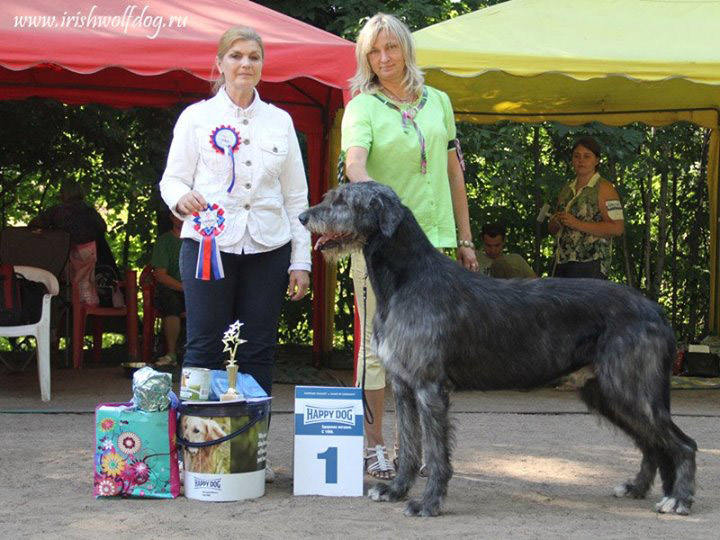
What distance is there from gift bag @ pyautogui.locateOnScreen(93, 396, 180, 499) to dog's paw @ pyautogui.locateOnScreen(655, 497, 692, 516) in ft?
6.34

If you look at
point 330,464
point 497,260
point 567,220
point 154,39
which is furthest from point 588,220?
point 330,464

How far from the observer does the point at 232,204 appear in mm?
4605

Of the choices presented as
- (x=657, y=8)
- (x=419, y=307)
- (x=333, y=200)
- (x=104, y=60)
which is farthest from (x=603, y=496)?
(x=657, y=8)

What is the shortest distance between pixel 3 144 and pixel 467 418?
555 centimetres

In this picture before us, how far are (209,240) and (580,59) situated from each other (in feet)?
11.2

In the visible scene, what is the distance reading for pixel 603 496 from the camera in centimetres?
479

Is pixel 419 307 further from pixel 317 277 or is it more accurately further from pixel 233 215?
pixel 317 277

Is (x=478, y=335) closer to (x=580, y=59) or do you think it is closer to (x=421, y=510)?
(x=421, y=510)

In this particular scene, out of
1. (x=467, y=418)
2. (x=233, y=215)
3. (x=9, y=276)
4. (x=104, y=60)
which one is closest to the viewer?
(x=233, y=215)

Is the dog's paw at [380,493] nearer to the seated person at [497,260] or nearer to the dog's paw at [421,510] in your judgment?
the dog's paw at [421,510]

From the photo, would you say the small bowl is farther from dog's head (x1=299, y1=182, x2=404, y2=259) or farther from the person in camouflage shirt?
dog's head (x1=299, y1=182, x2=404, y2=259)

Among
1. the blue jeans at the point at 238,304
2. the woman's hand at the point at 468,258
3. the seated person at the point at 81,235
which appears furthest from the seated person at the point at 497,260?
the blue jeans at the point at 238,304

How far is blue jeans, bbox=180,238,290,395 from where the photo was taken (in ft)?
15.1

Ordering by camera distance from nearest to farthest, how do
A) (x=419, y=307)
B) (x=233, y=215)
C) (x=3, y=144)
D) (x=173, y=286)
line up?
(x=419, y=307)
(x=233, y=215)
(x=173, y=286)
(x=3, y=144)
